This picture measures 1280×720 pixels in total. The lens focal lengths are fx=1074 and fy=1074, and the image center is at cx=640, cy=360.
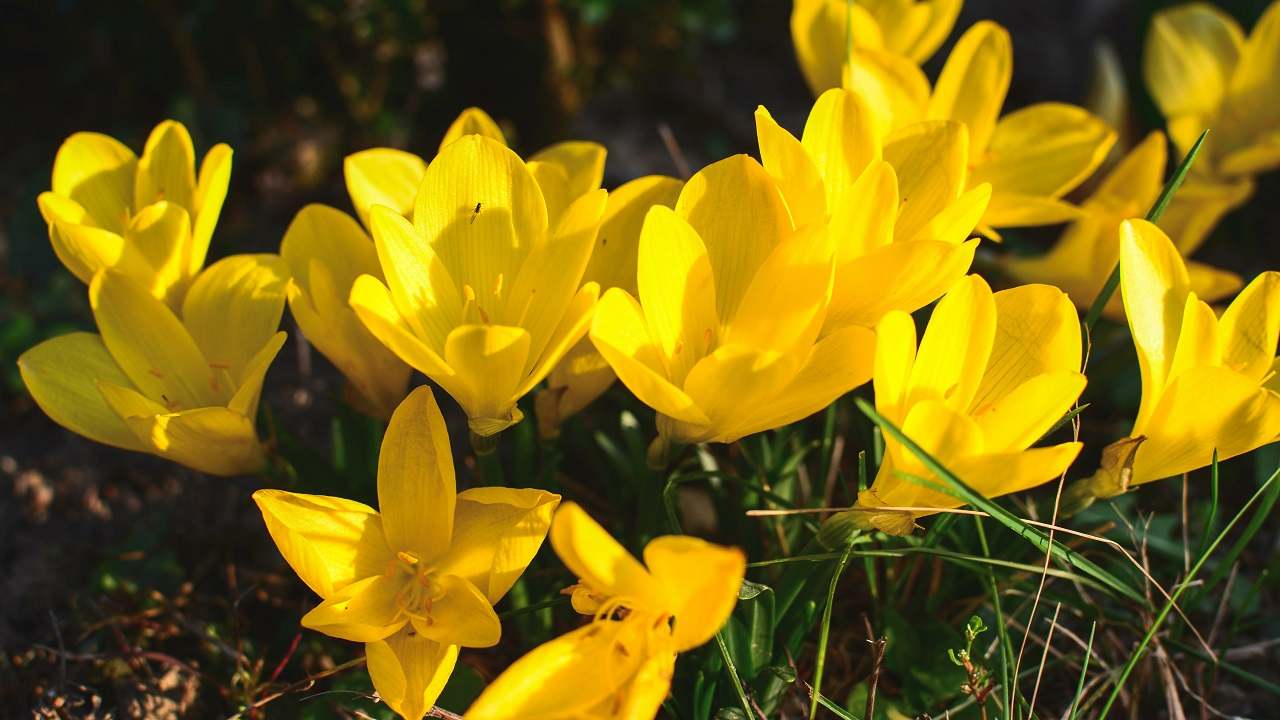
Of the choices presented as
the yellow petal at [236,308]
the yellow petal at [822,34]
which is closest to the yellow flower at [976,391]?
the yellow petal at [822,34]

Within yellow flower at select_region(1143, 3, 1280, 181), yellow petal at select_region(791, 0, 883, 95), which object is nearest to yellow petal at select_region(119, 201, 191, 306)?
yellow petal at select_region(791, 0, 883, 95)

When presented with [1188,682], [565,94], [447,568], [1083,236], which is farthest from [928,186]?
[565,94]

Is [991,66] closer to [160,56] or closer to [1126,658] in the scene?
[1126,658]

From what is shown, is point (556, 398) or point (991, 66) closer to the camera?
point (556, 398)

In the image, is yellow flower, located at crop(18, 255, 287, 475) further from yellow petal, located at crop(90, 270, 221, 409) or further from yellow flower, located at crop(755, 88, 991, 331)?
yellow flower, located at crop(755, 88, 991, 331)

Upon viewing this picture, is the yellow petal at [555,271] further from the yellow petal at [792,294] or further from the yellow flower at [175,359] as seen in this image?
the yellow flower at [175,359]
